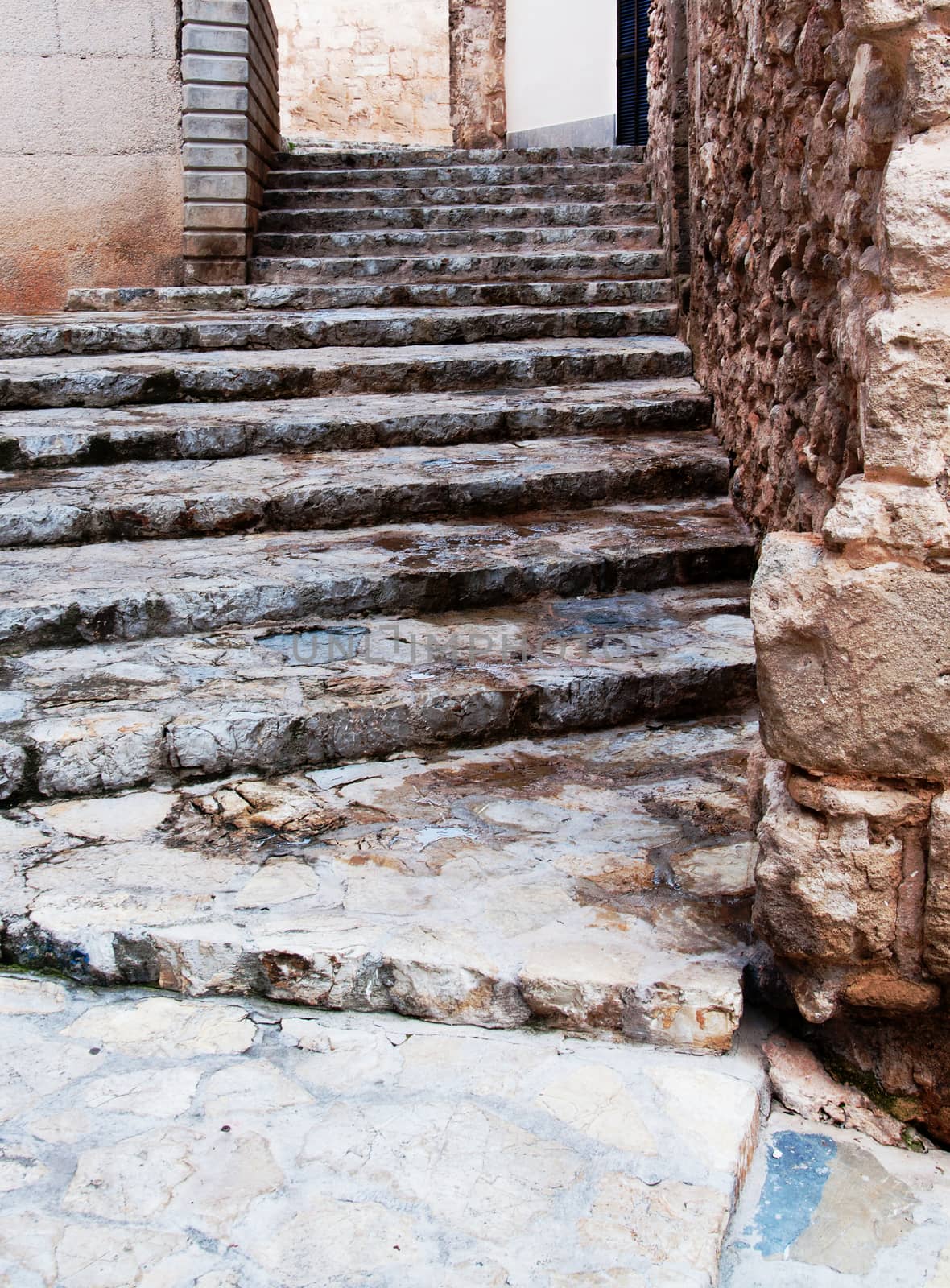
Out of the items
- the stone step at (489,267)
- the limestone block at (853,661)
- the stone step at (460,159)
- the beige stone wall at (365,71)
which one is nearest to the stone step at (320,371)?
the stone step at (489,267)

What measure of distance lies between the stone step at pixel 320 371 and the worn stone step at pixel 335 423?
0.09m

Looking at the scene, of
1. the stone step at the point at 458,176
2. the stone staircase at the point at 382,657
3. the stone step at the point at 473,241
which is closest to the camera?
the stone staircase at the point at 382,657

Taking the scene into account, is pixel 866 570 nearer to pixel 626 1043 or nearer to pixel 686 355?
pixel 626 1043

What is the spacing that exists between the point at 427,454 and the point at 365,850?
2.47 meters

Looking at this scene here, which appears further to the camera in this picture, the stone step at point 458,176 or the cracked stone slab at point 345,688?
the stone step at point 458,176

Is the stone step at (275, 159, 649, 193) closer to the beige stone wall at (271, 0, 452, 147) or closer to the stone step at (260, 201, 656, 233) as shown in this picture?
the stone step at (260, 201, 656, 233)

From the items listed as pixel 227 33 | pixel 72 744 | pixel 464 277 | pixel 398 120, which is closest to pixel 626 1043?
pixel 72 744

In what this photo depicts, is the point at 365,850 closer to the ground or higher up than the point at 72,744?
closer to the ground

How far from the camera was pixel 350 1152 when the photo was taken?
1.79m

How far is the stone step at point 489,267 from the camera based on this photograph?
22.0 feet

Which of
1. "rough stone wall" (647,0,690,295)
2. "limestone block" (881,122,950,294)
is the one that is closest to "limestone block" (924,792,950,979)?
"limestone block" (881,122,950,294)

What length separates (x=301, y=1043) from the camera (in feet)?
6.75

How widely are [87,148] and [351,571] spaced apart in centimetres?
→ 457

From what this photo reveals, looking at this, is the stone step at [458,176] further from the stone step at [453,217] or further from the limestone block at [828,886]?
the limestone block at [828,886]
